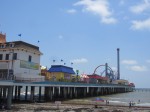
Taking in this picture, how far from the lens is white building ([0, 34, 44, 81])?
46094 mm

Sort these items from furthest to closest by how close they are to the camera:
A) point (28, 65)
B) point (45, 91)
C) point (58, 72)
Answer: point (58, 72)
point (45, 91)
point (28, 65)

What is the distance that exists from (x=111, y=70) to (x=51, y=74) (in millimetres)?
101880

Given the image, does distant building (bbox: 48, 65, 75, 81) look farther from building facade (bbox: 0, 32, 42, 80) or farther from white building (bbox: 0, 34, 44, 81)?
white building (bbox: 0, 34, 44, 81)

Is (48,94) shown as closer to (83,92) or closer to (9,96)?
(9,96)

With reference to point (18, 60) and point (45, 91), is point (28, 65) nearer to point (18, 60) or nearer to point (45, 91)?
point (18, 60)

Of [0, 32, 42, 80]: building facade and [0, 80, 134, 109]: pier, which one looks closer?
[0, 80, 134, 109]: pier

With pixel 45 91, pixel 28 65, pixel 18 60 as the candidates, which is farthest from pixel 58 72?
pixel 18 60

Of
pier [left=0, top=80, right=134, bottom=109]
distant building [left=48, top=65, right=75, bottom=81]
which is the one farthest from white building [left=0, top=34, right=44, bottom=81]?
distant building [left=48, top=65, right=75, bottom=81]

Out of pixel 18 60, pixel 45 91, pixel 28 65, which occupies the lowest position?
pixel 45 91

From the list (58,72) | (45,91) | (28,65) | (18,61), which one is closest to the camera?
(18,61)

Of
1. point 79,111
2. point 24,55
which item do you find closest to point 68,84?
point 24,55

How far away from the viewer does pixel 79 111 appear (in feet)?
121

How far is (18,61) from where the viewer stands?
46.5m

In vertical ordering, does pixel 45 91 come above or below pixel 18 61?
below
